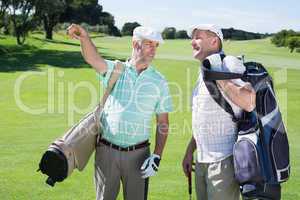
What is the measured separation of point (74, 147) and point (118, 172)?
434 mm

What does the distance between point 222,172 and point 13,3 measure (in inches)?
1968

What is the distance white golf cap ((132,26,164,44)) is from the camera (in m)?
4.36

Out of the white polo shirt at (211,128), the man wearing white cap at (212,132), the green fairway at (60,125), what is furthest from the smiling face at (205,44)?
the green fairway at (60,125)

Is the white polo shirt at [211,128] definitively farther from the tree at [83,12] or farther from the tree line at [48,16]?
the tree at [83,12]

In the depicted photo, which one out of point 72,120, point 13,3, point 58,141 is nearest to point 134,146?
point 58,141

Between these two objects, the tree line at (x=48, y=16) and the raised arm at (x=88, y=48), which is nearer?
the raised arm at (x=88, y=48)

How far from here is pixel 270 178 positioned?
370 centimetres

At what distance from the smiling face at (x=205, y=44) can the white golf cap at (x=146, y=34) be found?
36 cm

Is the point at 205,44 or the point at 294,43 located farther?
the point at 294,43

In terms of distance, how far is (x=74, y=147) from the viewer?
435cm

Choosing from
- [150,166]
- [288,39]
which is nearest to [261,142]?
[150,166]

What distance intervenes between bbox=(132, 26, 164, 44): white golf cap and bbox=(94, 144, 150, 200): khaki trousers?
35.8 inches

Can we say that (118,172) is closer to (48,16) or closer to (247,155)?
(247,155)

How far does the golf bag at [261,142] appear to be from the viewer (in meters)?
3.65
